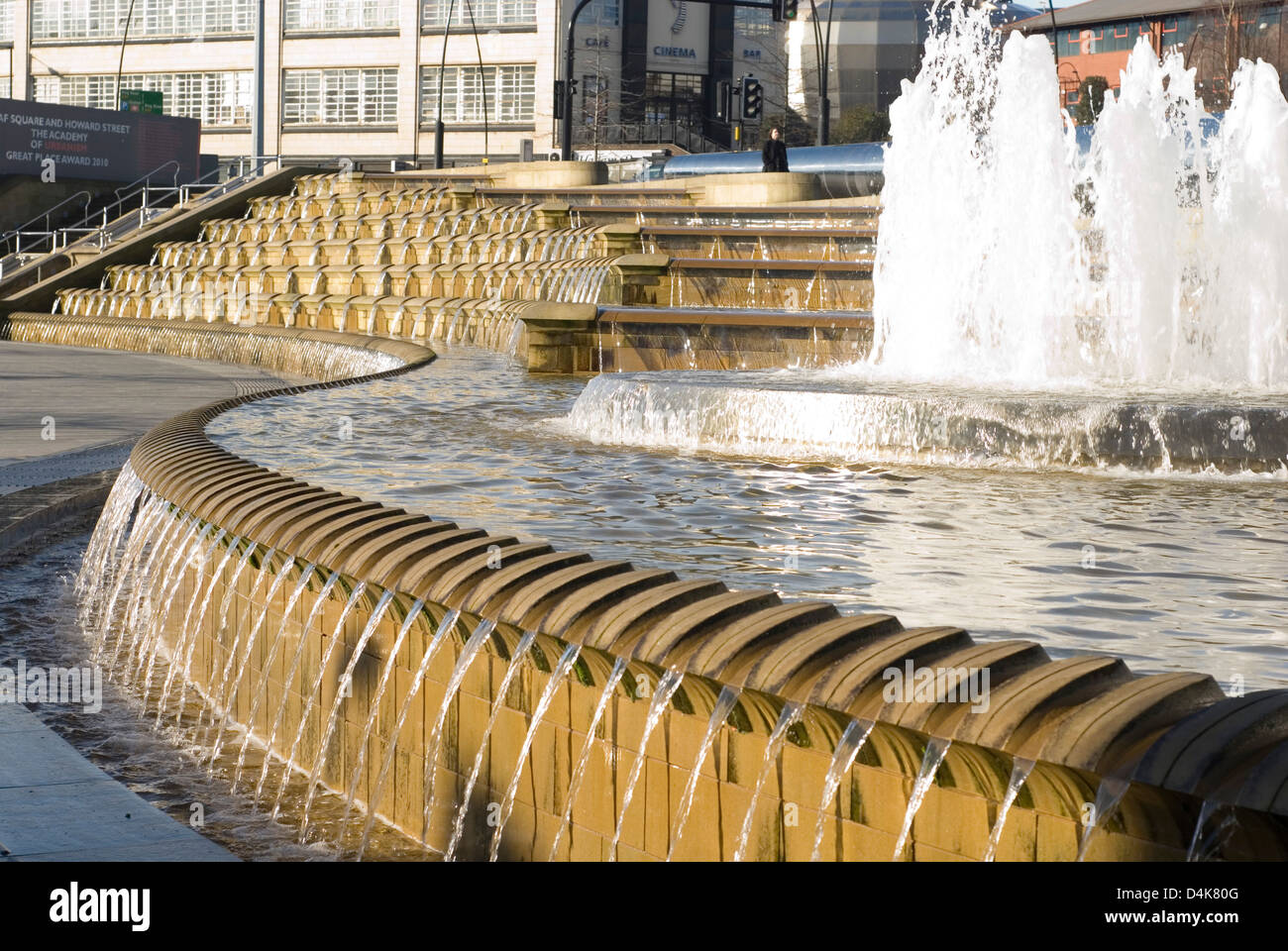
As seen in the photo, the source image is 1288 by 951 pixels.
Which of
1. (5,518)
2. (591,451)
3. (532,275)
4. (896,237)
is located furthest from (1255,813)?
(532,275)

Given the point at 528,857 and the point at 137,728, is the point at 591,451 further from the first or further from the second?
the point at 528,857

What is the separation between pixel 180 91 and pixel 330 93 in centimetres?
797

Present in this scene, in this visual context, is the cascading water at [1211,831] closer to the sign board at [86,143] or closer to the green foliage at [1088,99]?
the sign board at [86,143]

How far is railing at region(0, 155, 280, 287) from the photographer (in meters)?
32.3

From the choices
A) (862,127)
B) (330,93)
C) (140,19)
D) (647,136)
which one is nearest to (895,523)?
(862,127)

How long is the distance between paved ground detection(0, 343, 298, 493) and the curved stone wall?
18.2 feet

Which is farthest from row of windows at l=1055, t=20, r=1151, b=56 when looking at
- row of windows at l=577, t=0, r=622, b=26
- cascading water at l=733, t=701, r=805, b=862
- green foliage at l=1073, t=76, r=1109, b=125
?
cascading water at l=733, t=701, r=805, b=862

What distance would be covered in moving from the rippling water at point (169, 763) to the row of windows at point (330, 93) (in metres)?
61.8

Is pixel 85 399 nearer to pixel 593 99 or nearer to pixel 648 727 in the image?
pixel 648 727

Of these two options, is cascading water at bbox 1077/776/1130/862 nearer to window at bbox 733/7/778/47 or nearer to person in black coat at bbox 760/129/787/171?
person in black coat at bbox 760/129/787/171

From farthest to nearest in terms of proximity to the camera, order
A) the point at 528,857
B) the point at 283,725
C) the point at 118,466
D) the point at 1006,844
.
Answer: the point at 118,466
the point at 283,725
the point at 528,857
the point at 1006,844

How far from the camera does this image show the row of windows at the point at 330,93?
6956cm

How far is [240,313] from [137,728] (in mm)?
20642
